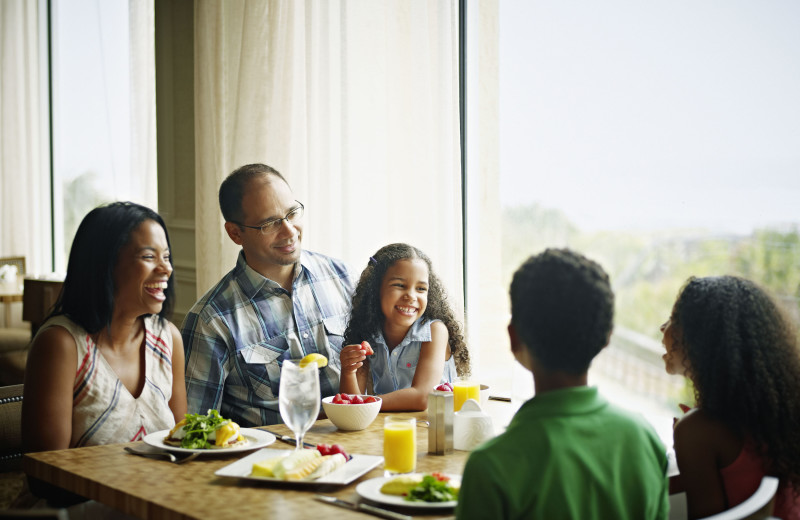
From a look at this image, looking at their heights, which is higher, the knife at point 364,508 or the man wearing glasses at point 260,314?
the man wearing glasses at point 260,314

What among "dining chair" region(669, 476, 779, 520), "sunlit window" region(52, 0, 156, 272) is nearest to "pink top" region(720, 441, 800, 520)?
"dining chair" region(669, 476, 779, 520)

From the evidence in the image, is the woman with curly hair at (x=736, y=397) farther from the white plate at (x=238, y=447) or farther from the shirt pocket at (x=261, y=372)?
the shirt pocket at (x=261, y=372)

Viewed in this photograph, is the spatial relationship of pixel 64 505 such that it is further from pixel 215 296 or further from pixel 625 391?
pixel 625 391

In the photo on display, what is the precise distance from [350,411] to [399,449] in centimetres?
36

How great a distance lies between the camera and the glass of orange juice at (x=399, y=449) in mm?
1571

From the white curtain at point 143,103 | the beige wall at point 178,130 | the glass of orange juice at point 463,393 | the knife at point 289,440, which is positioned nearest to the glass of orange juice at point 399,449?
the knife at point 289,440

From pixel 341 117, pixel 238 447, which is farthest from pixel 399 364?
pixel 341 117

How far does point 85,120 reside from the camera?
6.32m

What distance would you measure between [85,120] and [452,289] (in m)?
4.23

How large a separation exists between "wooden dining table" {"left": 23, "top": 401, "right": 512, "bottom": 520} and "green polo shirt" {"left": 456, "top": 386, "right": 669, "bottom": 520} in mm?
281

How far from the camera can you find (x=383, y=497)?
1.39m

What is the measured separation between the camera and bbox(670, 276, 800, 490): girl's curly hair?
1.53 meters

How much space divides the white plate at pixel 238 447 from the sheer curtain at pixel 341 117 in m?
1.41

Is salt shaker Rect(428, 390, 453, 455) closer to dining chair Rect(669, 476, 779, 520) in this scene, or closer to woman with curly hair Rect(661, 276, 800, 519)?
woman with curly hair Rect(661, 276, 800, 519)
